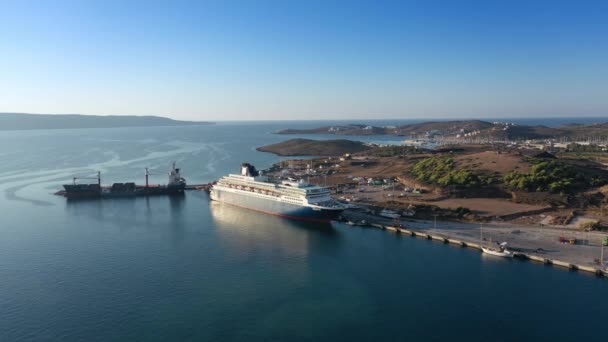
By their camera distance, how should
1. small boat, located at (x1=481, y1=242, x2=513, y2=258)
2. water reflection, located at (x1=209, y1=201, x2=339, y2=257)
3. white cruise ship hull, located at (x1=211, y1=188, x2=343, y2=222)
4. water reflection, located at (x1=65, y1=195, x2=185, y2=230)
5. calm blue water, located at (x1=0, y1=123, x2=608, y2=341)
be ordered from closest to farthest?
calm blue water, located at (x1=0, y1=123, x2=608, y2=341), small boat, located at (x1=481, y1=242, x2=513, y2=258), water reflection, located at (x1=209, y1=201, x2=339, y2=257), white cruise ship hull, located at (x1=211, y1=188, x2=343, y2=222), water reflection, located at (x1=65, y1=195, x2=185, y2=230)

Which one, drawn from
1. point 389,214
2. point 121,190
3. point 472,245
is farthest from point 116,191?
point 472,245

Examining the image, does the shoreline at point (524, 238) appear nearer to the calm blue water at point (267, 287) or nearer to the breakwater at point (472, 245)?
the breakwater at point (472, 245)

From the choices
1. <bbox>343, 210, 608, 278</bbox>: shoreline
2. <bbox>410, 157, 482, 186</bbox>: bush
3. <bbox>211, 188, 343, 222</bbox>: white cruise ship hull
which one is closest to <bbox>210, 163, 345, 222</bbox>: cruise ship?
<bbox>211, 188, 343, 222</bbox>: white cruise ship hull

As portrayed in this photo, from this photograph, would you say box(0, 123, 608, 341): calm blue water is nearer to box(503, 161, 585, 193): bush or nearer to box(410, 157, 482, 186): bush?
box(410, 157, 482, 186): bush

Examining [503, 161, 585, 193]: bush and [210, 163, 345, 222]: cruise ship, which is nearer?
[210, 163, 345, 222]: cruise ship

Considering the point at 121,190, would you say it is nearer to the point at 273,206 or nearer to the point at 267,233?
the point at 273,206
